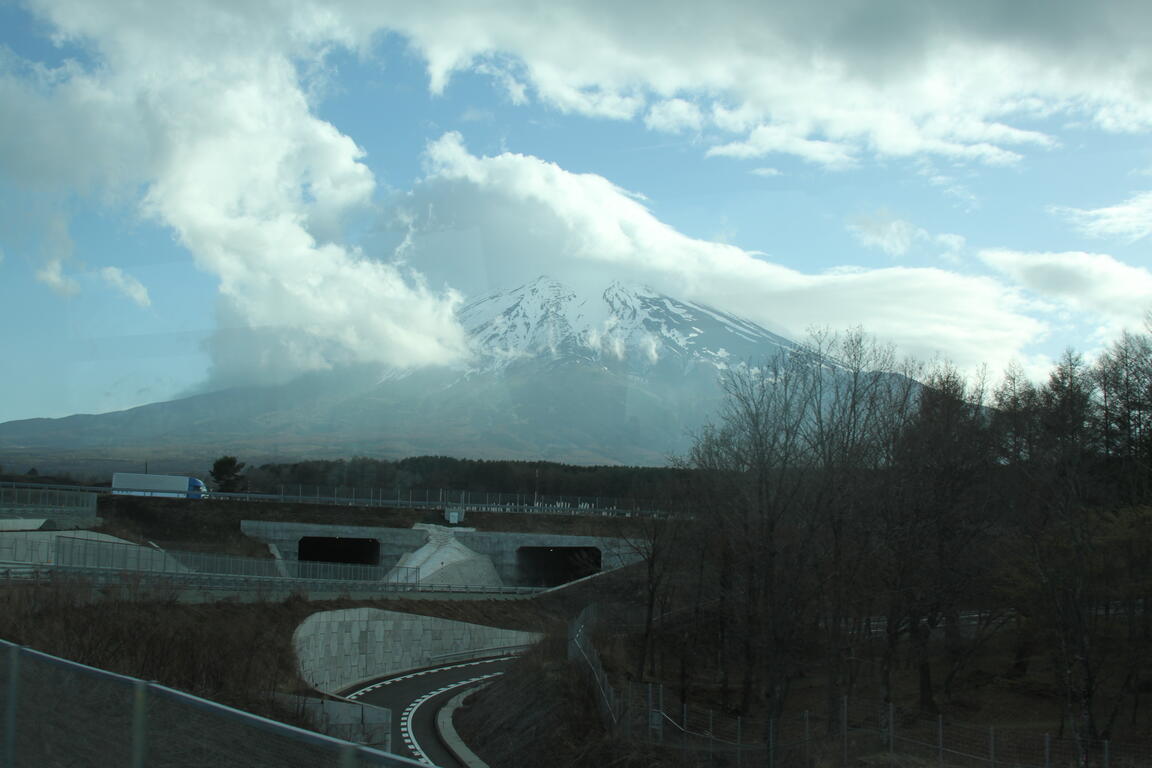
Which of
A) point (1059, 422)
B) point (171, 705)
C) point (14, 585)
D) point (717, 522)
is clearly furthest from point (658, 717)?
point (171, 705)

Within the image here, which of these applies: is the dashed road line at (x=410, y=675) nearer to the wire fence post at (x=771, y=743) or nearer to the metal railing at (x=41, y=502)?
the wire fence post at (x=771, y=743)

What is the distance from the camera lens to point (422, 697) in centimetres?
3672

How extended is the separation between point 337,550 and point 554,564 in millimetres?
19849

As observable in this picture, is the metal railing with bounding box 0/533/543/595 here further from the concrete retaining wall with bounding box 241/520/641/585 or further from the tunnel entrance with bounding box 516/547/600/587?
the tunnel entrance with bounding box 516/547/600/587

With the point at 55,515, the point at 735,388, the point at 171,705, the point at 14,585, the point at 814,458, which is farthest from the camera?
the point at 55,515

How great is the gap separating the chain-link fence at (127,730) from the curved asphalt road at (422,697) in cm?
1545

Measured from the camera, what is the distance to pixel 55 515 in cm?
5369

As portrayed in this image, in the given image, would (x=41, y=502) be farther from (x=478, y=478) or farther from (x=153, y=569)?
(x=478, y=478)

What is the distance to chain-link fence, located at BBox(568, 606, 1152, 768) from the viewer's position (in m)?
24.0

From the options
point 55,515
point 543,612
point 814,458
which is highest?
point 814,458

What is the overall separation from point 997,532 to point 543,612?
1230 inches

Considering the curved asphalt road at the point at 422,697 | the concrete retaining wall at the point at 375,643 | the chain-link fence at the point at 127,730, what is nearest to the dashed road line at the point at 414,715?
the curved asphalt road at the point at 422,697

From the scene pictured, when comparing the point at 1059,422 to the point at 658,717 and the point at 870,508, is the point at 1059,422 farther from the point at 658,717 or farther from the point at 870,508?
the point at 658,717

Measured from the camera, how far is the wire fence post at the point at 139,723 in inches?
246
